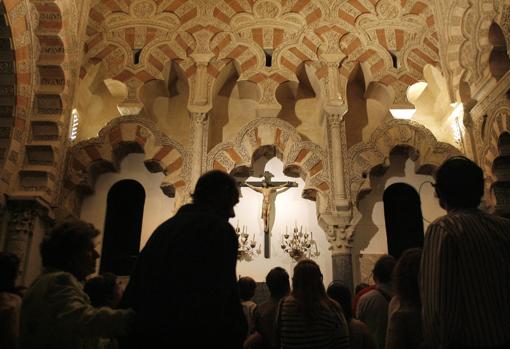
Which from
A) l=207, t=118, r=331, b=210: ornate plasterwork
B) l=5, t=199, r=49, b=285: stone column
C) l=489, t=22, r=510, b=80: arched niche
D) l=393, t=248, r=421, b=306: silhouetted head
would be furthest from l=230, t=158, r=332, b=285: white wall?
l=393, t=248, r=421, b=306: silhouetted head

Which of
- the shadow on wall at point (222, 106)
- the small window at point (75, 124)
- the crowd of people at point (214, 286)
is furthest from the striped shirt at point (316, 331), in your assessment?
the small window at point (75, 124)

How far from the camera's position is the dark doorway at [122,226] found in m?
8.73

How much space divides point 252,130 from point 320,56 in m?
2.17

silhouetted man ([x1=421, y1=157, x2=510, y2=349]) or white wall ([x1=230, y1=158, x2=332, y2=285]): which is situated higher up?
white wall ([x1=230, y1=158, x2=332, y2=285])

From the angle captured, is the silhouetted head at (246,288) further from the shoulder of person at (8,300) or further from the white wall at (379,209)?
the white wall at (379,209)

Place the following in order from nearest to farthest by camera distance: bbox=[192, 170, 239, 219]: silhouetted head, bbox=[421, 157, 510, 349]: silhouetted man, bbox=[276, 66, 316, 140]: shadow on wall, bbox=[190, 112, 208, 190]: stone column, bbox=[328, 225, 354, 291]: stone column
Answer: bbox=[421, 157, 510, 349]: silhouetted man, bbox=[192, 170, 239, 219]: silhouetted head, bbox=[328, 225, 354, 291]: stone column, bbox=[190, 112, 208, 190]: stone column, bbox=[276, 66, 316, 140]: shadow on wall

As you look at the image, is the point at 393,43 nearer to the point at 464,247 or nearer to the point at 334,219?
the point at 334,219

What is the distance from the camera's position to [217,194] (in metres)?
2.14

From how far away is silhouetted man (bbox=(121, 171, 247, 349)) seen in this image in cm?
182

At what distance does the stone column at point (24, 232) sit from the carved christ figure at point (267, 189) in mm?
3892

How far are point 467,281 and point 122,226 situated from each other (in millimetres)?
8097

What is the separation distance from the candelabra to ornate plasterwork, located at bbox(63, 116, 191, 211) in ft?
7.58

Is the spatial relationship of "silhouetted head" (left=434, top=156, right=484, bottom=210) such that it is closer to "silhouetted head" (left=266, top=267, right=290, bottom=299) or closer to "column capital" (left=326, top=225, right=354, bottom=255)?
"silhouetted head" (left=266, top=267, right=290, bottom=299)

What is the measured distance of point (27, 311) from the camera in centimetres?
203
